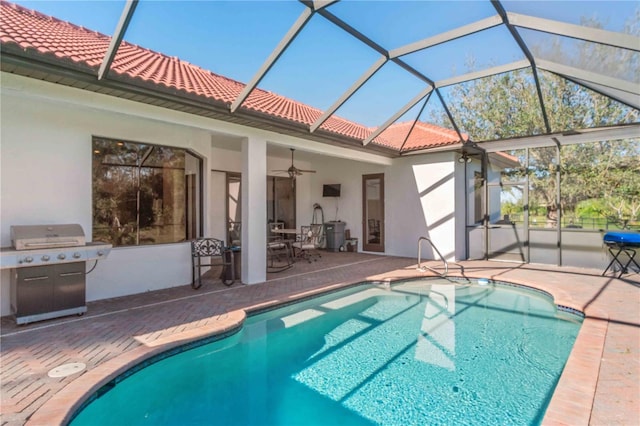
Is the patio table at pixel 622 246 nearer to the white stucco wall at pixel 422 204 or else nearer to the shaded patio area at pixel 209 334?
the shaded patio area at pixel 209 334

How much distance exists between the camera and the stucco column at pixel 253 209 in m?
7.20

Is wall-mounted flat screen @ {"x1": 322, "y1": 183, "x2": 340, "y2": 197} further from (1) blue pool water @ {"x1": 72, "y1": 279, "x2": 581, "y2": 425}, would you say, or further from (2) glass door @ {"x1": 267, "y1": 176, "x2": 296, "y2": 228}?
(1) blue pool water @ {"x1": 72, "y1": 279, "x2": 581, "y2": 425}

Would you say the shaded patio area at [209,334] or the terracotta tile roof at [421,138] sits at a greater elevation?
the terracotta tile roof at [421,138]

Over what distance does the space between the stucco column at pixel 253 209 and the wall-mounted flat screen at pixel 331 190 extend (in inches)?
238

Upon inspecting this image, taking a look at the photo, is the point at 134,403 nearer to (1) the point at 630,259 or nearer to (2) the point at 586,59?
(2) the point at 586,59

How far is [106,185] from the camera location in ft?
20.5

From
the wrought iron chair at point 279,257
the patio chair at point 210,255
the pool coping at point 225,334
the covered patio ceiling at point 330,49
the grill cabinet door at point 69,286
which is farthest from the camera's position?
the wrought iron chair at point 279,257

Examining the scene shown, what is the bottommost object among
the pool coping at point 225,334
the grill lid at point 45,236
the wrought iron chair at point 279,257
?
the pool coping at point 225,334

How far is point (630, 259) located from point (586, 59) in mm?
5281

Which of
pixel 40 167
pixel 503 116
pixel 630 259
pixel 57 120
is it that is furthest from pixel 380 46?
pixel 503 116

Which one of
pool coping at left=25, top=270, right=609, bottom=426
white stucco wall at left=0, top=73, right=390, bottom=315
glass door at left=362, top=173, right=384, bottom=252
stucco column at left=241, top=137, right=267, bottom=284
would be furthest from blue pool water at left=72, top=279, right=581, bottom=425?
glass door at left=362, top=173, right=384, bottom=252

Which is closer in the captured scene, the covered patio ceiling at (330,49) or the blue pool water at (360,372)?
the blue pool water at (360,372)

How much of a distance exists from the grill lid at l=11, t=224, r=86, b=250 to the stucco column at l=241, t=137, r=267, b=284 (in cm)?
297

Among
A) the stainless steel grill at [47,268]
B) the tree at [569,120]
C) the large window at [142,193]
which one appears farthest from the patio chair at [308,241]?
the tree at [569,120]
